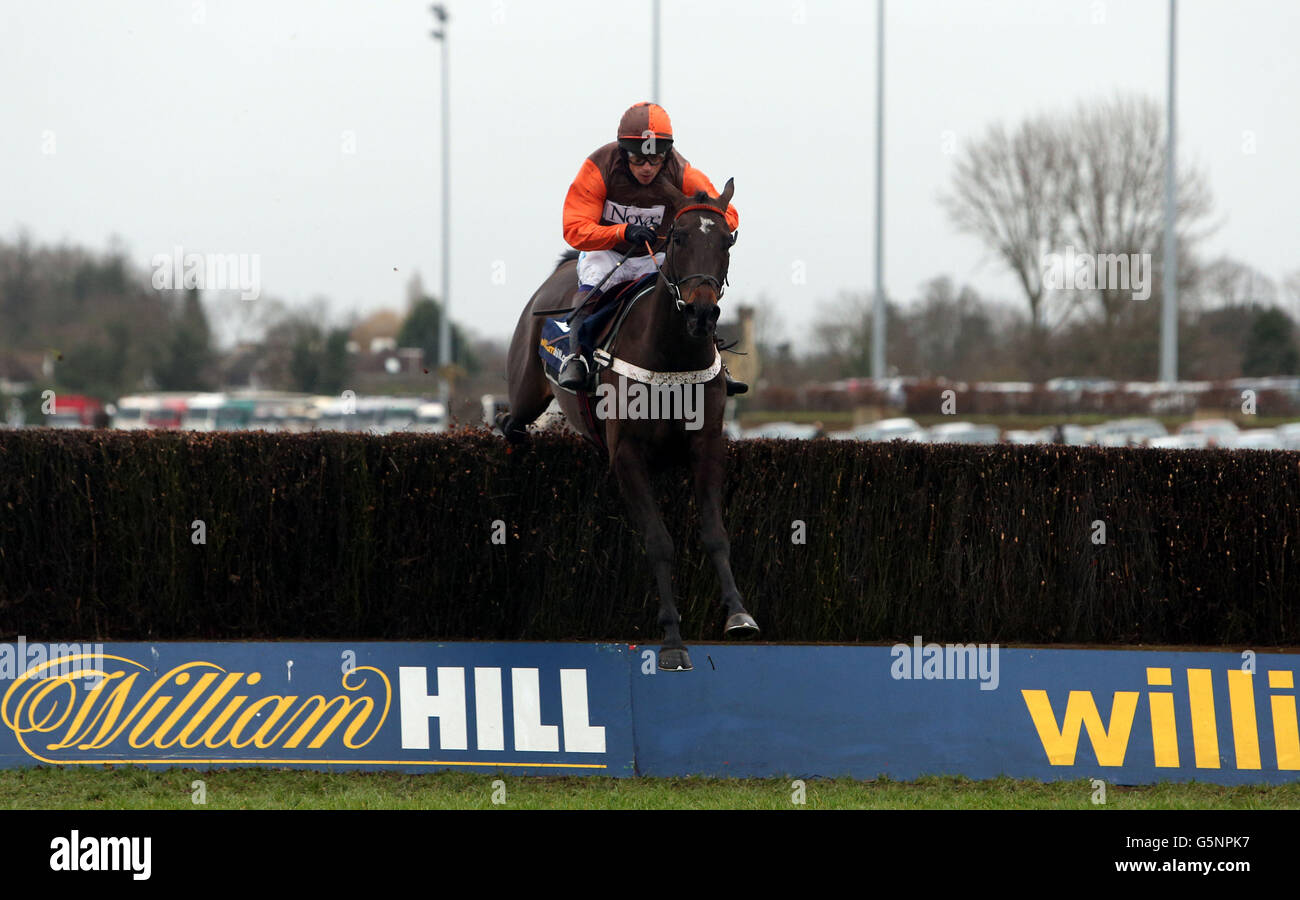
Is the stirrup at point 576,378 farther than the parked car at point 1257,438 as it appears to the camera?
No

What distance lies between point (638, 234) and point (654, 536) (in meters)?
1.64

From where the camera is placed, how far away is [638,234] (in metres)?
7.36

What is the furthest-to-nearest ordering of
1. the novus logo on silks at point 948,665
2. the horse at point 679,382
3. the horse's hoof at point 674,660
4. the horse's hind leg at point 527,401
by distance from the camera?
the horse's hind leg at point 527,401, the novus logo on silks at point 948,665, the horse's hoof at point 674,660, the horse at point 679,382

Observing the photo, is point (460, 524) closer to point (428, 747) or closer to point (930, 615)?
point (428, 747)

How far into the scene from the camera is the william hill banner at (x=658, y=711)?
7.11 meters

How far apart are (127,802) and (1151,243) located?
3304 centimetres

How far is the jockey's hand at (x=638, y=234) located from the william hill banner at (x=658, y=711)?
227 centimetres

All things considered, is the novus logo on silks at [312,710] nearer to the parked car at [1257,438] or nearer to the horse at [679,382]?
the horse at [679,382]

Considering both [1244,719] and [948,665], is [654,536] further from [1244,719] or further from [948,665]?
[1244,719]

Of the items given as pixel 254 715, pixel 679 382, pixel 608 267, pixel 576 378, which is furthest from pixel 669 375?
pixel 254 715

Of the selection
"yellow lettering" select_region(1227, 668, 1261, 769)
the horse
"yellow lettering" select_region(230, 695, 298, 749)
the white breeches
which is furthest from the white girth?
"yellow lettering" select_region(1227, 668, 1261, 769)

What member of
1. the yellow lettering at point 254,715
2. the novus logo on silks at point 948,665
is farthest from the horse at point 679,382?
the yellow lettering at point 254,715

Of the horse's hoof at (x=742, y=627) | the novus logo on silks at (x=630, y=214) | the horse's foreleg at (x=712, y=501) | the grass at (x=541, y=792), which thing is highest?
the novus logo on silks at (x=630, y=214)

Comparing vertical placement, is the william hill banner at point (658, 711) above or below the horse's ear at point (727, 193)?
below
